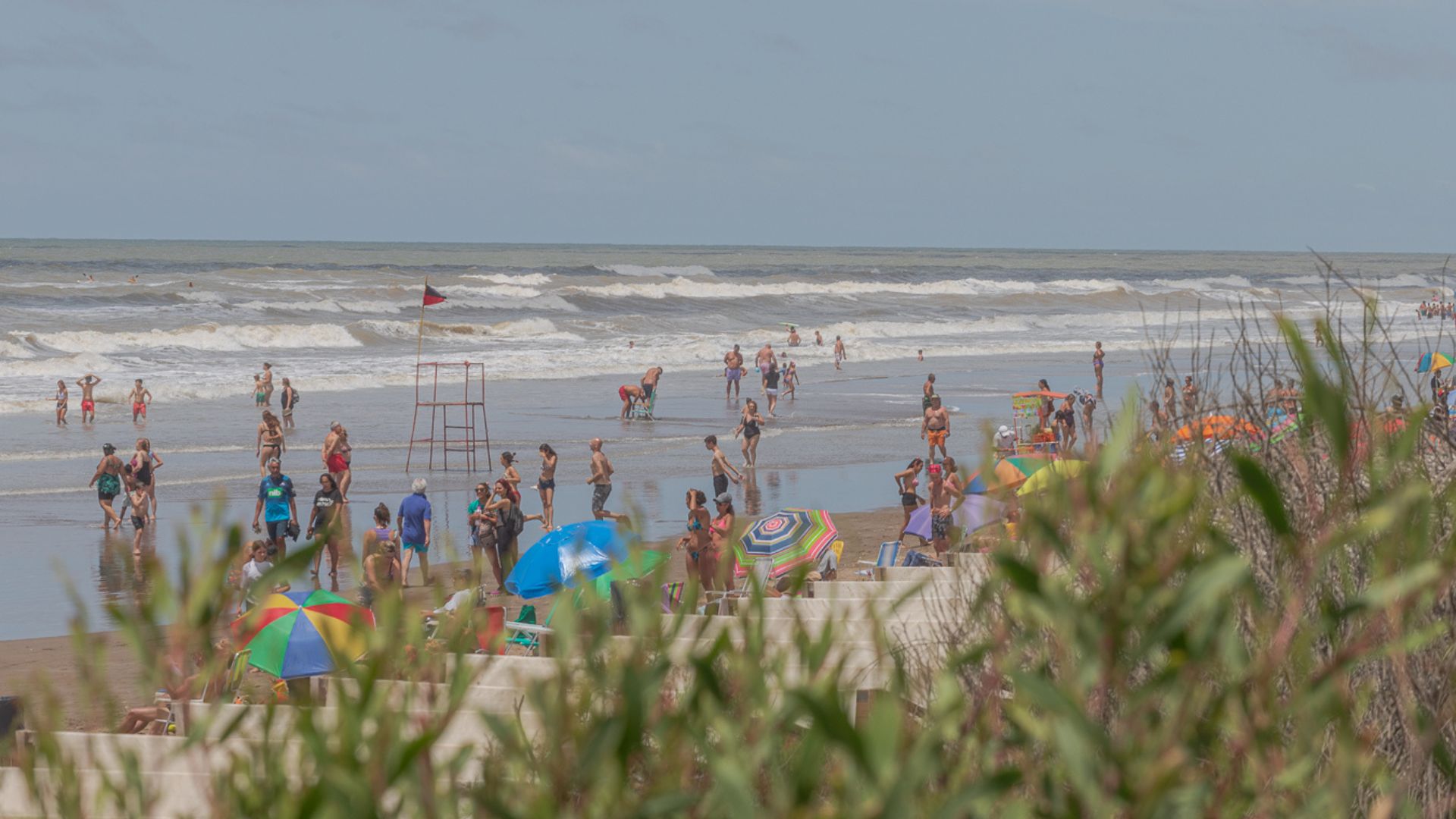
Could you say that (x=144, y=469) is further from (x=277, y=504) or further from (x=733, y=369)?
(x=733, y=369)

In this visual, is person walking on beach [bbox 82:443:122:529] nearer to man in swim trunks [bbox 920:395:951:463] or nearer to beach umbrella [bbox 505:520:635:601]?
beach umbrella [bbox 505:520:635:601]

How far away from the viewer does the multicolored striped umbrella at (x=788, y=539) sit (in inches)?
556

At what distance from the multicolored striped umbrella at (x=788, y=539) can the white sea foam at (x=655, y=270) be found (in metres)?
87.7

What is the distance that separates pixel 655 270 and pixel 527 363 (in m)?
65.4

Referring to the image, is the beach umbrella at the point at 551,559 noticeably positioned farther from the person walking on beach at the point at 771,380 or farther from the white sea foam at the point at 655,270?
the white sea foam at the point at 655,270

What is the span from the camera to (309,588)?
1619 cm

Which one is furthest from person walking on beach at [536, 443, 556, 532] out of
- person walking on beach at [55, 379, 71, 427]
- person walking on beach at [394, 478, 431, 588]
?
person walking on beach at [55, 379, 71, 427]

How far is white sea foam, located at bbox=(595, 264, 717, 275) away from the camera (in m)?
105

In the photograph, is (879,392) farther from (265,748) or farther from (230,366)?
(265,748)

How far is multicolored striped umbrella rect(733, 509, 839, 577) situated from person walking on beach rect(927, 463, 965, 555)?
45.7 inches

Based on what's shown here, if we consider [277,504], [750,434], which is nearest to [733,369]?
[750,434]

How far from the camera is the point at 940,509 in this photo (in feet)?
52.1

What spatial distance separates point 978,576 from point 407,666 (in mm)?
5872

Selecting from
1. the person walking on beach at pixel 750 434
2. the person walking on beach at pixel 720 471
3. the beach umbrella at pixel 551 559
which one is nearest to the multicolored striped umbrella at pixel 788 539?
the beach umbrella at pixel 551 559
